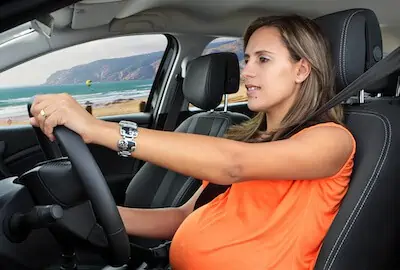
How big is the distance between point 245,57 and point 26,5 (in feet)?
2.67

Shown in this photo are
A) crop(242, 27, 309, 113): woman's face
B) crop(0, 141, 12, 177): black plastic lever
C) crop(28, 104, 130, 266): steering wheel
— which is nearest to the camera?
crop(28, 104, 130, 266): steering wheel

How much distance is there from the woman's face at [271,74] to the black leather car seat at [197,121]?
717mm

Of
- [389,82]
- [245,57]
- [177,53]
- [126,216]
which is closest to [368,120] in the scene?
[389,82]

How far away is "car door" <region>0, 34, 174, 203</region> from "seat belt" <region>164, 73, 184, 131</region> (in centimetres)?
10

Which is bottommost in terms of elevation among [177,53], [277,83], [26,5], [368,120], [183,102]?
[183,102]

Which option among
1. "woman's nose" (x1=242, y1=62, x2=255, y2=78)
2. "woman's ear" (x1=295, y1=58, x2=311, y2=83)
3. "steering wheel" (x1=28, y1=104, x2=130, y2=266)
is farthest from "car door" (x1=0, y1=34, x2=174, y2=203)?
"steering wheel" (x1=28, y1=104, x2=130, y2=266)

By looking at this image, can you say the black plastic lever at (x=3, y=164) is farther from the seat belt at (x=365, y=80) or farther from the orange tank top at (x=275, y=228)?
the seat belt at (x=365, y=80)

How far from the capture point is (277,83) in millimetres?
1536

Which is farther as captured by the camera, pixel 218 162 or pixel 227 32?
pixel 227 32

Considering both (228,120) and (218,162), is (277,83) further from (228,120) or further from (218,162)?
(228,120)

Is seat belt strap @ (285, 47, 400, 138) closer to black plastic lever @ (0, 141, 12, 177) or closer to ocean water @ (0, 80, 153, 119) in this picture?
ocean water @ (0, 80, 153, 119)

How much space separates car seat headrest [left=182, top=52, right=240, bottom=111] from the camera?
229 centimetres

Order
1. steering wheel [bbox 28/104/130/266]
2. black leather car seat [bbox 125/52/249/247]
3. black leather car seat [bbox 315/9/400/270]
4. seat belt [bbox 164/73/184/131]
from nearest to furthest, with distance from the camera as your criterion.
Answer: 1. steering wheel [bbox 28/104/130/266]
2. black leather car seat [bbox 315/9/400/270]
3. black leather car seat [bbox 125/52/249/247]
4. seat belt [bbox 164/73/184/131]

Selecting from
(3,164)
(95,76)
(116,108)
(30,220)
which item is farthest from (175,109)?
(30,220)
